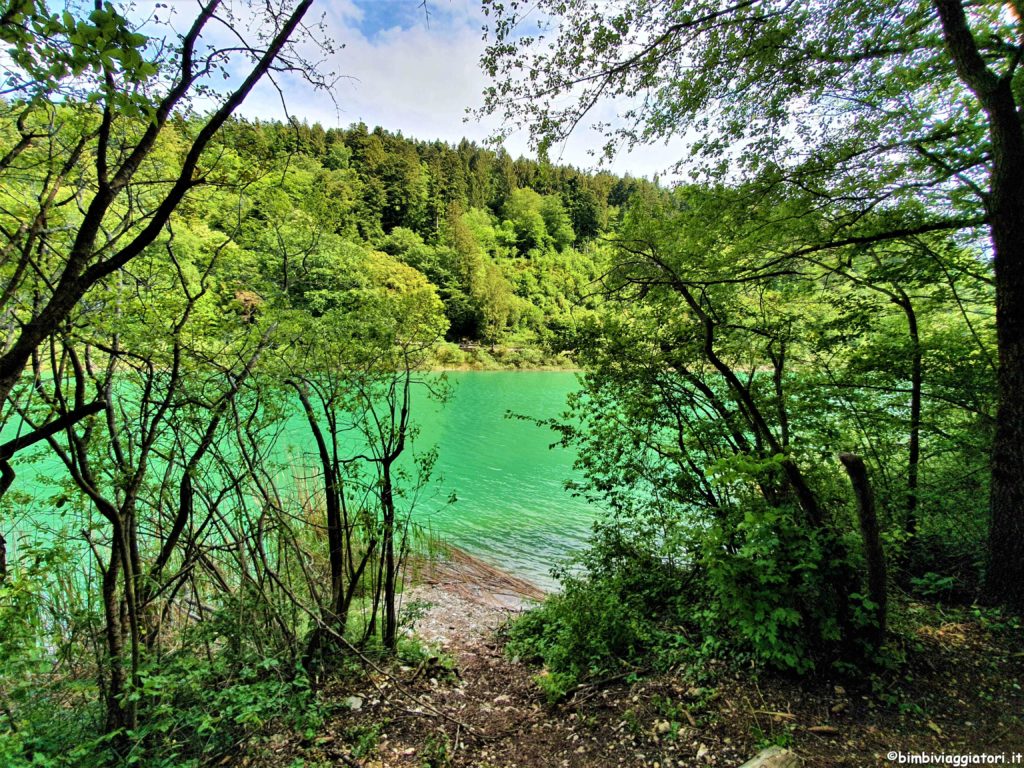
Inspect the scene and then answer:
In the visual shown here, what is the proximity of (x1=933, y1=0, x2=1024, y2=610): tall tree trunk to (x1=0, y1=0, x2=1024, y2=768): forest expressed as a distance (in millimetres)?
22

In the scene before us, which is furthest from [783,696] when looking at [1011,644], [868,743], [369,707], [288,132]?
[288,132]

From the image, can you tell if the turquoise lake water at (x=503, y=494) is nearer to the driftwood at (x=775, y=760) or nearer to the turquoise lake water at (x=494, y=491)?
the turquoise lake water at (x=494, y=491)

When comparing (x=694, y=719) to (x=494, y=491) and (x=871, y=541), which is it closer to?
(x=871, y=541)

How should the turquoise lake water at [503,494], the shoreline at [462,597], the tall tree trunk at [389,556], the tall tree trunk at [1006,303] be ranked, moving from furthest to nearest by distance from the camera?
the turquoise lake water at [503,494]
the shoreline at [462,597]
the tall tree trunk at [389,556]
the tall tree trunk at [1006,303]

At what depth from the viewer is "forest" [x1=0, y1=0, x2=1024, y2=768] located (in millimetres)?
2355

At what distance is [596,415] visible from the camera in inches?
183

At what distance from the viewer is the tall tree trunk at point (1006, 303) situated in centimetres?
310

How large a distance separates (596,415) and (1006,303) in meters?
3.21

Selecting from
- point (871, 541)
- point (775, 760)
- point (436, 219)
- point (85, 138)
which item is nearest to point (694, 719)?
point (775, 760)

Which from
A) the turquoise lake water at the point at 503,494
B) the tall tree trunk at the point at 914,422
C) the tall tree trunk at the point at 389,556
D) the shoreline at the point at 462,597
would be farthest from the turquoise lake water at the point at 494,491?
the tall tree trunk at the point at 914,422

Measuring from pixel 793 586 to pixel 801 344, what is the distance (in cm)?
257

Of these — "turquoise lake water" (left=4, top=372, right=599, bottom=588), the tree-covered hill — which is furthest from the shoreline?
the tree-covered hill

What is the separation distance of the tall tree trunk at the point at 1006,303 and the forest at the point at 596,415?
22mm

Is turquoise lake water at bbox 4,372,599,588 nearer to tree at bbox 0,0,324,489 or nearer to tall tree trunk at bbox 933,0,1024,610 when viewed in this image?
tree at bbox 0,0,324,489
